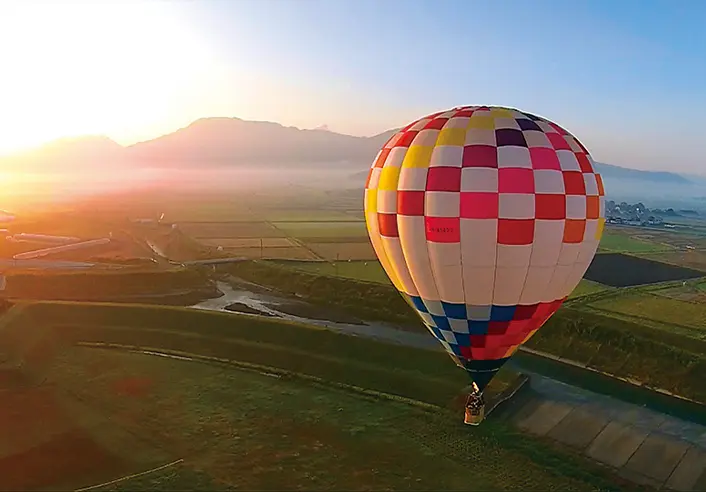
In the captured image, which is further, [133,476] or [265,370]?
[265,370]

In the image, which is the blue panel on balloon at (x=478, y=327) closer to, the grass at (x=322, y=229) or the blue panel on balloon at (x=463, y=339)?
the blue panel on balloon at (x=463, y=339)

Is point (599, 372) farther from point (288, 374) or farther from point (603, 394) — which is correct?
point (288, 374)

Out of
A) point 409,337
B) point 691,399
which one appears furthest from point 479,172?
point 409,337

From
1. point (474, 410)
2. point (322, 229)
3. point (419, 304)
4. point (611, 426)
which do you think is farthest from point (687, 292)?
point (322, 229)

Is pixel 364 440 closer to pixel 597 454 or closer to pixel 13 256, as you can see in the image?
pixel 597 454

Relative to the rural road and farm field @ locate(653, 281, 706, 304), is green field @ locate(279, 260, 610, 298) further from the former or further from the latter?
the rural road

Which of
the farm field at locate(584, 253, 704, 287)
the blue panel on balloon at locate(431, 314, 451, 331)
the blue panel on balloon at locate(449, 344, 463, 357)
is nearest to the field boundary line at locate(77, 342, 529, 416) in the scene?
the blue panel on balloon at locate(449, 344, 463, 357)
